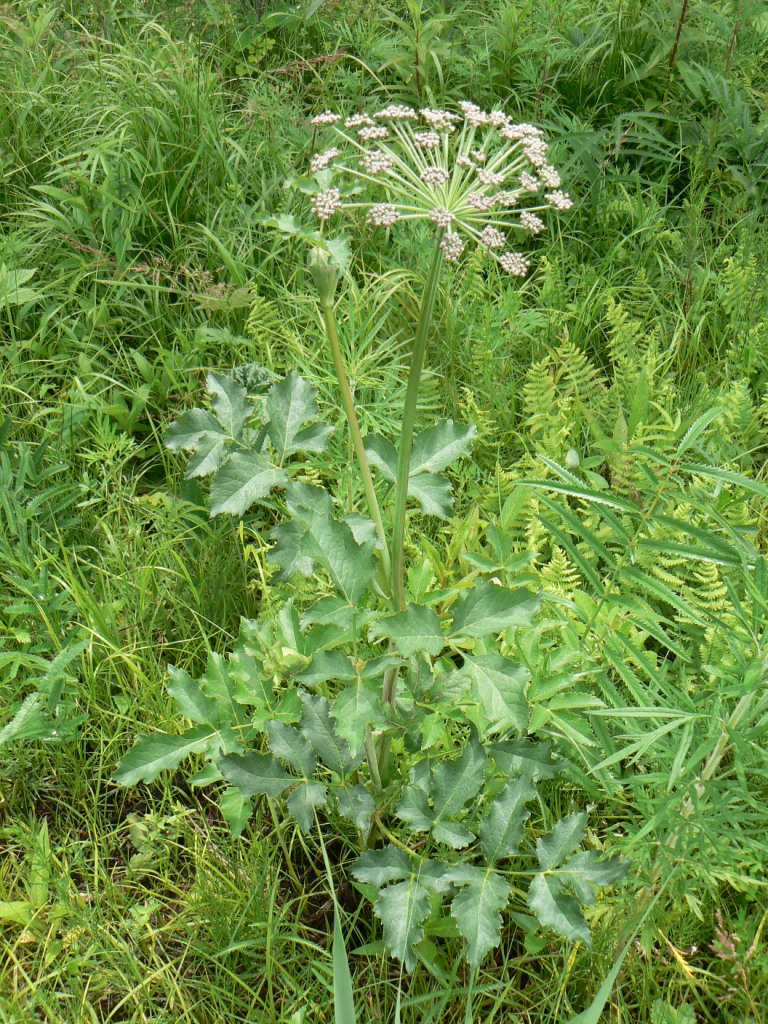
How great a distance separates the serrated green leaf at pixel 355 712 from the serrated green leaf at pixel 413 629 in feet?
0.31

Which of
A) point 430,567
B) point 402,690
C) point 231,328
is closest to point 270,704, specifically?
point 402,690

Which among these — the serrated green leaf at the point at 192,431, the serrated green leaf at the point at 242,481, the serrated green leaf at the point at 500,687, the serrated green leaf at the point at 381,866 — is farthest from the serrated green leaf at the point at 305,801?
the serrated green leaf at the point at 192,431

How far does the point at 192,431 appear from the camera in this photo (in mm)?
Result: 1639

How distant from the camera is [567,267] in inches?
123

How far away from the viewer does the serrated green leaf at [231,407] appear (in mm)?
1661

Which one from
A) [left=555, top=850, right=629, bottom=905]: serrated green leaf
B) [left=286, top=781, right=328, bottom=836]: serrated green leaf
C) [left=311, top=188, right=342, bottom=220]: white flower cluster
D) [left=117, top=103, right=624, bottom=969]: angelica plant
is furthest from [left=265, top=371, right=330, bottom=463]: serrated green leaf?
[left=555, top=850, right=629, bottom=905]: serrated green leaf

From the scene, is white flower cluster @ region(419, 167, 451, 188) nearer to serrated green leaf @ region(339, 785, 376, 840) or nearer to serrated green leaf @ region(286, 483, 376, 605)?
serrated green leaf @ region(286, 483, 376, 605)

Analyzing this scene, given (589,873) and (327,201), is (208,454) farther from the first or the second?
(589,873)

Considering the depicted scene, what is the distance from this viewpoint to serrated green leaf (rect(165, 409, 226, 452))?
5.34 ft

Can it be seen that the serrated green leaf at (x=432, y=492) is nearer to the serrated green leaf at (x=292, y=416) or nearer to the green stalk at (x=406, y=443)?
the green stalk at (x=406, y=443)

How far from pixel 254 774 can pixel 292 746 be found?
8cm

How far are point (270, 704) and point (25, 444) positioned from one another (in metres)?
1.24

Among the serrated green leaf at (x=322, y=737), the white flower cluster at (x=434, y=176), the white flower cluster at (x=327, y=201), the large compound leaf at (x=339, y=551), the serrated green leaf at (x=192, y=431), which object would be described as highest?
the white flower cluster at (x=434, y=176)

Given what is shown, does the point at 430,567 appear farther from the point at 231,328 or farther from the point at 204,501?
the point at 231,328
